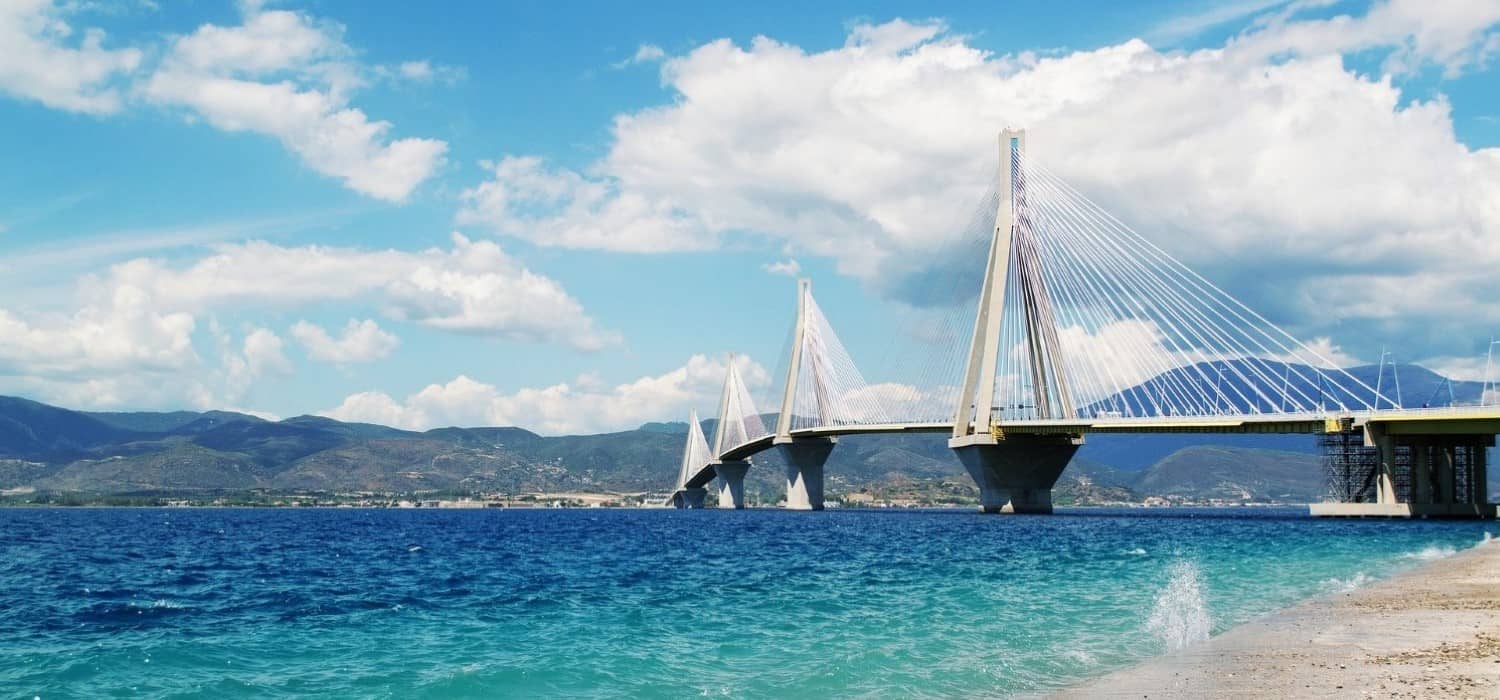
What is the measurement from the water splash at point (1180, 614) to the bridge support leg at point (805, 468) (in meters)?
93.4

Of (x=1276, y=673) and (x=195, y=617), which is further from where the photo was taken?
(x=195, y=617)

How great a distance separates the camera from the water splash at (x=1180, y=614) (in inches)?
830

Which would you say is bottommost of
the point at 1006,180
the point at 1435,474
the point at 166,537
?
the point at 166,537

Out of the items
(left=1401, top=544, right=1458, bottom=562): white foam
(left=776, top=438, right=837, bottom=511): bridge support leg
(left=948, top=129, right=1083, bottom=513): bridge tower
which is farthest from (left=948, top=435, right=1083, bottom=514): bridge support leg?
(left=1401, top=544, right=1458, bottom=562): white foam

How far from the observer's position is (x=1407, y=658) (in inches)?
624

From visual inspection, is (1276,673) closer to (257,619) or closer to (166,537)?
(257,619)

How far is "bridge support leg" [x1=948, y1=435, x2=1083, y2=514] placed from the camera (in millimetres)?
89312

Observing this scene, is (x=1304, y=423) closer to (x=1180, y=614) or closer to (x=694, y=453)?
(x=1180, y=614)

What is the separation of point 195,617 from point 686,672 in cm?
1289

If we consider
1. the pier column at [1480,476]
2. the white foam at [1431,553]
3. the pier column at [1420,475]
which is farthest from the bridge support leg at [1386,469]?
the white foam at [1431,553]

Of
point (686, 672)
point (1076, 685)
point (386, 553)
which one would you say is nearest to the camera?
point (1076, 685)

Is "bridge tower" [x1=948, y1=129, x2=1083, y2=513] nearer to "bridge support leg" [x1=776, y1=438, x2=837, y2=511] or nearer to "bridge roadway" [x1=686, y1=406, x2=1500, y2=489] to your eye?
"bridge roadway" [x1=686, y1=406, x2=1500, y2=489]

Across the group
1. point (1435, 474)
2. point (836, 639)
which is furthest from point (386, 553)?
point (1435, 474)

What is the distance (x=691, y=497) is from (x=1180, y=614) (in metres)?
158
